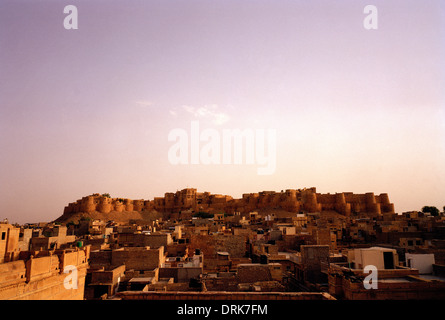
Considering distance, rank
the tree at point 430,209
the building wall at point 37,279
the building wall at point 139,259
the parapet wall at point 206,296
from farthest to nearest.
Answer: the tree at point 430,209, the building wall at point 139,259, the building wall at point 37,279, the parapet wall at point 206,296

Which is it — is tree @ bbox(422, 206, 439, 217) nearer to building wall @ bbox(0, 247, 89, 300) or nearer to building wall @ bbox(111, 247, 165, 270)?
building wall @ bbox(111, 247, 165, 270)

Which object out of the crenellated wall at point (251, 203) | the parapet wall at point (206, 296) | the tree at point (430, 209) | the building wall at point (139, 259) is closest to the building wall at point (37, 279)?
the parapet wall at point (206, 296)

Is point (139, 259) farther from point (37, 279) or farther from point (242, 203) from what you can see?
point (242, 203)

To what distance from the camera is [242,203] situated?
58.7 m

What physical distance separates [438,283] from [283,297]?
167 inches

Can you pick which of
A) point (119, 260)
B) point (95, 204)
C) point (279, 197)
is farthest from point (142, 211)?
point (119, 260)

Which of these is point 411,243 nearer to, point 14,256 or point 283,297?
point 283,297

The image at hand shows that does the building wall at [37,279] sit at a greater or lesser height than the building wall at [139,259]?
greater

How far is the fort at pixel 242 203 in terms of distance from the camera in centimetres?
5178

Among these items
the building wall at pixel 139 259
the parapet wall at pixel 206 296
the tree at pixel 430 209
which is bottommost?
the building wall at pixel 139 259

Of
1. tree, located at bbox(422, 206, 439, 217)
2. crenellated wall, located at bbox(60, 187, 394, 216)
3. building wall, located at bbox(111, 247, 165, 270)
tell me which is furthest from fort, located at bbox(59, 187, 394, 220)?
building wall, located at bbox(111, 247, 165, 270)

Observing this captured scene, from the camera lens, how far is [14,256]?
784 cm

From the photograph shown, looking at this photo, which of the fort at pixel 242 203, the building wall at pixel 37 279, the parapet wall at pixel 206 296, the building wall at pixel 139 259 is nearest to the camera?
the parapet wall at pixel 206 296

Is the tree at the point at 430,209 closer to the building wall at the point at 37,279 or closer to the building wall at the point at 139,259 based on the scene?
the building wall at the point at 139,259
